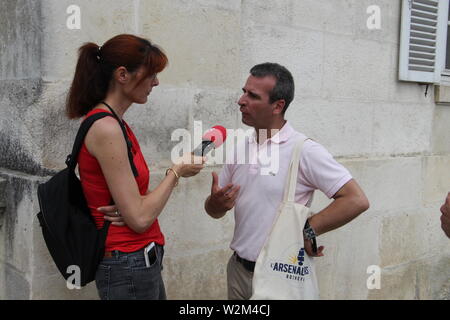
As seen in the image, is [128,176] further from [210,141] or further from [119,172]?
[210,141]

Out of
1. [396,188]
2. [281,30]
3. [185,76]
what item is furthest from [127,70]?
[396,188]

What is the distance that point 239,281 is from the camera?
2355mm

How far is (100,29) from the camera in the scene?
2.58 meters

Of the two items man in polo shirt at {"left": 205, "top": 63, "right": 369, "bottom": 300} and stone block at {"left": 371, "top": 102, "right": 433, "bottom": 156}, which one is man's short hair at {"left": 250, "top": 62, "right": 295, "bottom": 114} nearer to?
man in polo shirt at {"left": 205, "top": 63, "right": 369, "bottom": 300}

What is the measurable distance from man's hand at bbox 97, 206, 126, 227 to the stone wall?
64 cm

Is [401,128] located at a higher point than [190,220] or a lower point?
higher

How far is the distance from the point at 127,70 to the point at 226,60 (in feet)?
4.13

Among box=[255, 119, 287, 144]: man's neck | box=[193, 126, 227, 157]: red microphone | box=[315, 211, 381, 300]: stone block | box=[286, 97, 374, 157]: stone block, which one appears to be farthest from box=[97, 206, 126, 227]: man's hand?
box=[315, 211, 381, 300]: stone block

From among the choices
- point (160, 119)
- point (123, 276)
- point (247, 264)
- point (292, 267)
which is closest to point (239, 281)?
point (247, 264)

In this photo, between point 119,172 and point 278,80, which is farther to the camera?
point 278,80

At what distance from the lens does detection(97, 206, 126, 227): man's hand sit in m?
1.97

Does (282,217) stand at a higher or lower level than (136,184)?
lower

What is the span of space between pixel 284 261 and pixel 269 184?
1.20 feet
